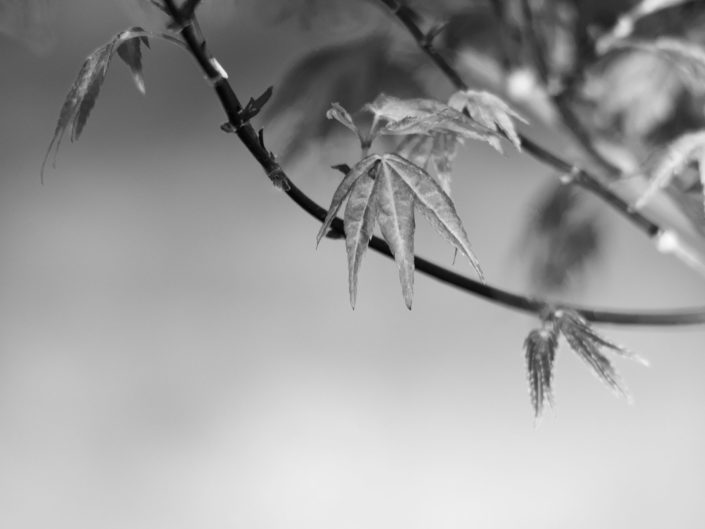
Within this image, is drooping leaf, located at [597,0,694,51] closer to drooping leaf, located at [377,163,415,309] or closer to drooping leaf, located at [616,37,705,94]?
drooping leaf, located at [616,37,705,94]

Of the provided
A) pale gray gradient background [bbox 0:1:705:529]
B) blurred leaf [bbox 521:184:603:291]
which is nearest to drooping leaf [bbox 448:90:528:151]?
blurred leaf [bbox 521:184:603:291]

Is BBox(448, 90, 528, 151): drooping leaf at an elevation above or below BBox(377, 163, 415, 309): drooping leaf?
above

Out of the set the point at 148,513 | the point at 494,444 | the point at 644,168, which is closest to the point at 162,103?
the point at 148,513

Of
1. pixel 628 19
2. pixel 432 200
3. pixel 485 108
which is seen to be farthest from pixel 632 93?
pixel 432 200

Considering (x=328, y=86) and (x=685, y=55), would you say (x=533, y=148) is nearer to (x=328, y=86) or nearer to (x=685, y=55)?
(x=685, y=55)

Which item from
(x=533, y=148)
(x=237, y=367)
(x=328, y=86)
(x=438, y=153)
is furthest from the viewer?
(x=237, y=367)

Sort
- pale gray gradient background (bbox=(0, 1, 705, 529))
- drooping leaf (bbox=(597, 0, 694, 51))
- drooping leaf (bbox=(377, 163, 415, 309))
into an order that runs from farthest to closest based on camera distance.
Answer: pale gray gradient background (bbox=(0, 1, 705, 529)) → drooping leaf (bbox=(597, 0, 694, 51)) → drooping leaf (bbox=(377, 163, 415, 309))
